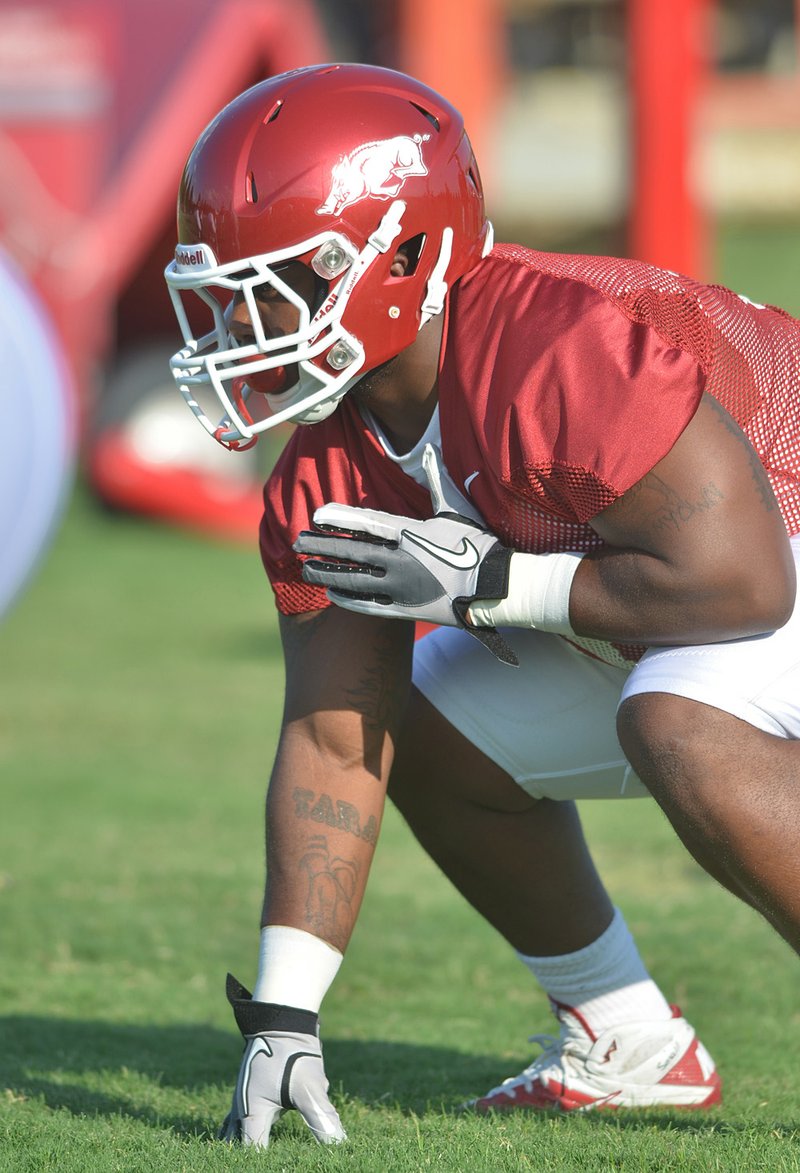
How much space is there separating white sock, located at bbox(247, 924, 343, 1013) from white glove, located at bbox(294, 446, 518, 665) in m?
0.54

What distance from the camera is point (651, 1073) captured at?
3.10 metres

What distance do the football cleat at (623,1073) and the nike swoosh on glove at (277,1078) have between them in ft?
1.70

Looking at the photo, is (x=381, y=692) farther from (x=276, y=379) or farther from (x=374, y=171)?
(x=374, y=171)

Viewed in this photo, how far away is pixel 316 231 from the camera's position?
2631 millimetres

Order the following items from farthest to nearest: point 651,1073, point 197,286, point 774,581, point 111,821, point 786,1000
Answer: point 111,821 → point 786,1000 → point 651,1073 → point 197,286 → point 774,581

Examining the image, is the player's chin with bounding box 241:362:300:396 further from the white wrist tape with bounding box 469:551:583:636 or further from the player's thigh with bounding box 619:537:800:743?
the player's thigh with bounding box 619:537:800:743

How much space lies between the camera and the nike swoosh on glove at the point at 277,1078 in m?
2.61

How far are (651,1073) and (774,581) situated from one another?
3.61ft

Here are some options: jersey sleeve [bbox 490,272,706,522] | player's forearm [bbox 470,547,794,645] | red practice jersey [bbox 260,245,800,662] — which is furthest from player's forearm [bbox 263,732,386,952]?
jersey sleeve [bbox 490,272,706,522]

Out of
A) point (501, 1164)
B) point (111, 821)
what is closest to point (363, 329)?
point (501, 1164)

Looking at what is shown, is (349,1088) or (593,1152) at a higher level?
(593,1152)

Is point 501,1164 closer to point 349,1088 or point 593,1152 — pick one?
point 593,1152

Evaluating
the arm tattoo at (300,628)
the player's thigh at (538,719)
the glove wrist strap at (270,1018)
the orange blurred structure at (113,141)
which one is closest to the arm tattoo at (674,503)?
the player's thigh at (538,719)

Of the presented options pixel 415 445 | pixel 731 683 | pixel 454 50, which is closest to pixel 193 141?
pixel 454 50
